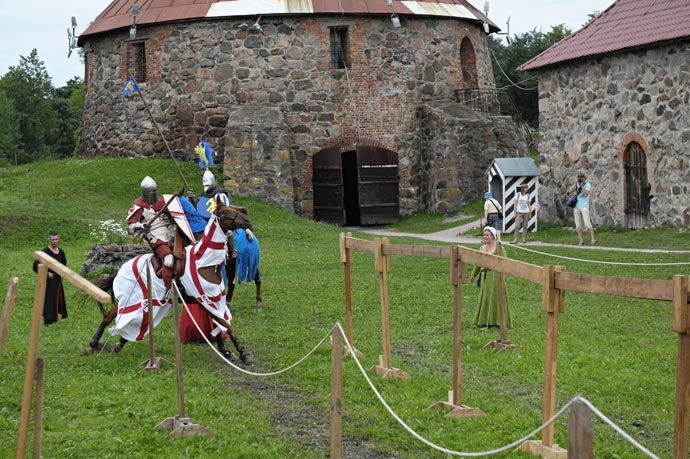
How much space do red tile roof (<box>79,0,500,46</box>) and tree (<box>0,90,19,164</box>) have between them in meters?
28.3

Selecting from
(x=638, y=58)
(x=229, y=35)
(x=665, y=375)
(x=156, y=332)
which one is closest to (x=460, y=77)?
(x=229, y=35)

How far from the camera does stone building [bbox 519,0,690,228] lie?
21.9 metres

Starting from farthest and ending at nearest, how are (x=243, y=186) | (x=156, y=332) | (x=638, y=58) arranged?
(x=243, y=186) → (x=638, y=58) → (x=156, y=332)

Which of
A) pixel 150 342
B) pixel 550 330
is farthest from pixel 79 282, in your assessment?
pixel 150 342

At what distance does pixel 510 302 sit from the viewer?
14742mm

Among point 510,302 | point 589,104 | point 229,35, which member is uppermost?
point 229,35

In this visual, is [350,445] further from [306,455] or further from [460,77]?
[460,77]

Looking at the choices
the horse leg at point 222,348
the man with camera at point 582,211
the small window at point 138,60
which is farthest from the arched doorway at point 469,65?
the horse leg at point 222,348

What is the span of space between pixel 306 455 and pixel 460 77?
27257 mm

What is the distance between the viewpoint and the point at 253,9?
102 ft

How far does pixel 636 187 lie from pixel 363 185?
1063 cm

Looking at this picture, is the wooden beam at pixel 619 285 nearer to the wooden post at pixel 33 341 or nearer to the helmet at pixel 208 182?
the wooden post at pixel 33 341

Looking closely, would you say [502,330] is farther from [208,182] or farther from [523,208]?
[523,208]

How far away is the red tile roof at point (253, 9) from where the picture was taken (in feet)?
102
